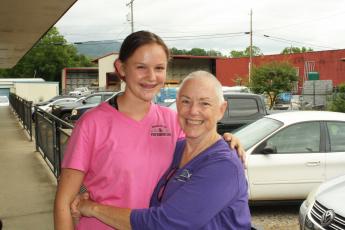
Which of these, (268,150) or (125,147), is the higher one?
(125,147)

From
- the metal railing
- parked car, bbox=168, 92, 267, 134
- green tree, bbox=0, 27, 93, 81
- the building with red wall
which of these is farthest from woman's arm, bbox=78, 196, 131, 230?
green tree, bbox=0, 27, 93, 81

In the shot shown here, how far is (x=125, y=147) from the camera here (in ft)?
6.85

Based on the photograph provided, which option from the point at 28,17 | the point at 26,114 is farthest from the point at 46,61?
the point at 28,17

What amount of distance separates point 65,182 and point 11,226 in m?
3.89

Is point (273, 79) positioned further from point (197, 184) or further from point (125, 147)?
point (197, 184)

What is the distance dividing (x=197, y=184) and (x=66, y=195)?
62 centimetres

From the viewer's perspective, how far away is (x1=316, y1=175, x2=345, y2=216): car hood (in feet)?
14.8

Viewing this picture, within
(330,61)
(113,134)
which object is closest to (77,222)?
(113,134)

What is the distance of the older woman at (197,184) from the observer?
1.73m

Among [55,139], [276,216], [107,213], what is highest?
[107,213]

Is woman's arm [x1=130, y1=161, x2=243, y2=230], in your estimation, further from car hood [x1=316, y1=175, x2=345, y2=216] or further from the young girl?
car hood [x1=316, y1=175, x2=345, y2=216]

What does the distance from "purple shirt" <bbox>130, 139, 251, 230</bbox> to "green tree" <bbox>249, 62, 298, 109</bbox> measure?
3552 cm

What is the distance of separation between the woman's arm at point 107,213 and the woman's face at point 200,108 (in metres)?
0.41

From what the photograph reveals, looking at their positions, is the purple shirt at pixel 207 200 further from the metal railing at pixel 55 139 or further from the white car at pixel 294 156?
the white car at pixel 294 156
